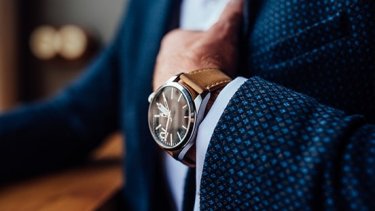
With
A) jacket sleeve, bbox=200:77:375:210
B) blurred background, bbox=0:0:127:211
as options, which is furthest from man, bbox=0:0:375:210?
blurred background, bbox=0:0:127:211

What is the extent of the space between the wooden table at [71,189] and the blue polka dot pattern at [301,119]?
309 mm

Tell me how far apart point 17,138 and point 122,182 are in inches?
8.1

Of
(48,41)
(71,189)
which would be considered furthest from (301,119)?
(48,41)

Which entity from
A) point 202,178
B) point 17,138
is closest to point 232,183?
point 202,178

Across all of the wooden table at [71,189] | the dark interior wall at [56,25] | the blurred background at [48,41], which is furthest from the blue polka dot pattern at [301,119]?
the dark interior wall at [56,25]

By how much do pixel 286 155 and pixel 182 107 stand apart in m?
0.12

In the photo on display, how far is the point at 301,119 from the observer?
0.35 metres

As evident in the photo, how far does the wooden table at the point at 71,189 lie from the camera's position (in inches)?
24.8

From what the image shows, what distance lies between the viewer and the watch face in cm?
40

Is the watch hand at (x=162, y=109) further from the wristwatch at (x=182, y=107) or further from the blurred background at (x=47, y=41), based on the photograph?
the blurred background at (x=47, y=41)

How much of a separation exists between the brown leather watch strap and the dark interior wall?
2.59 ft

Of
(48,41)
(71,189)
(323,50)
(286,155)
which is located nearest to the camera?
(286,155)

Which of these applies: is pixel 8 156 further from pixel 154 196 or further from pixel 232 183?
pixel 232 183

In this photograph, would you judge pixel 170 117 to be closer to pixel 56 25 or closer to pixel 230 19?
pixel 230 19
